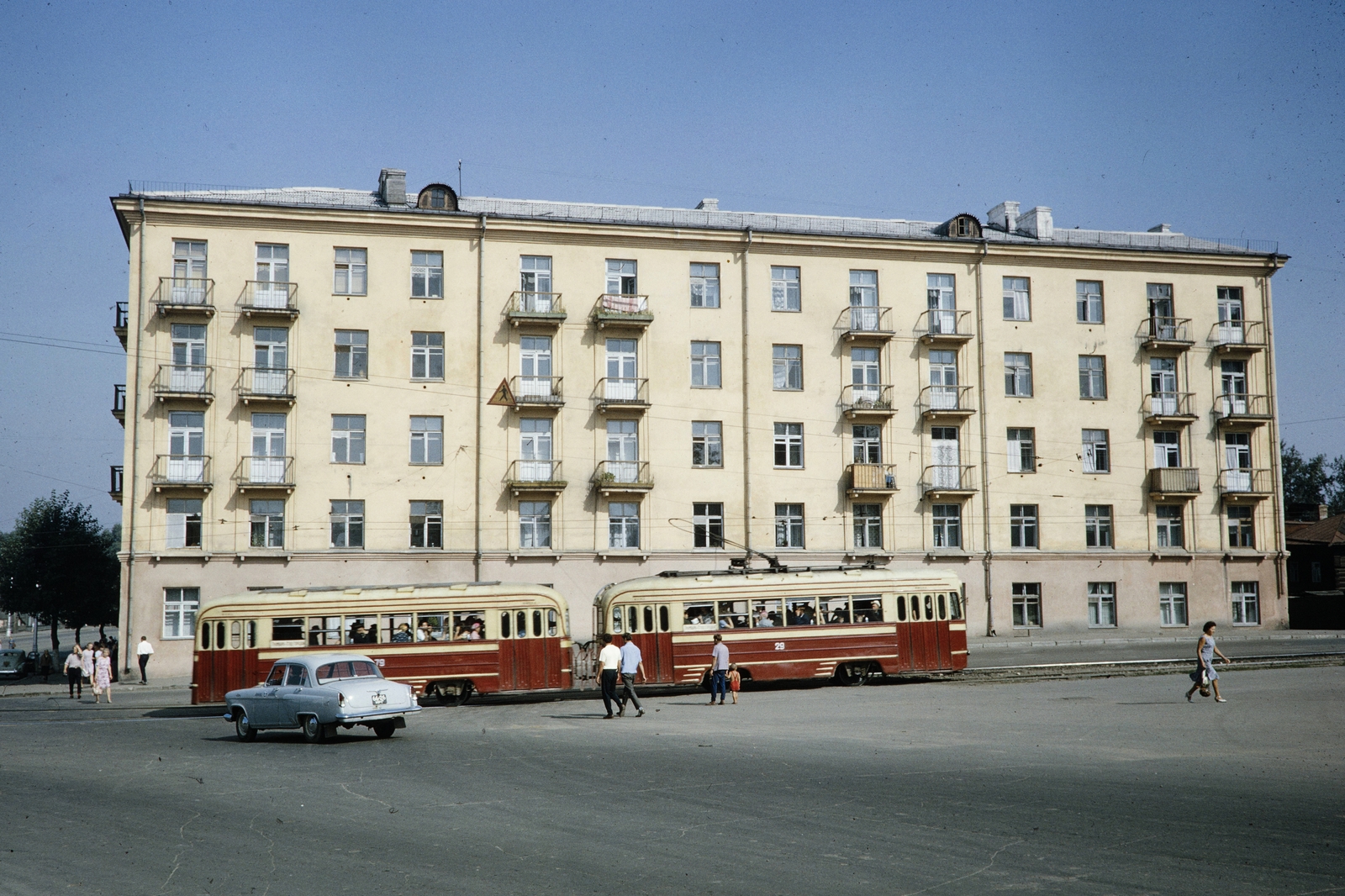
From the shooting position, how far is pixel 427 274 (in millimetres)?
46312

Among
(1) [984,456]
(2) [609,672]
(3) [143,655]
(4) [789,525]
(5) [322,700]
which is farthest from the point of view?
(1) [984,456]

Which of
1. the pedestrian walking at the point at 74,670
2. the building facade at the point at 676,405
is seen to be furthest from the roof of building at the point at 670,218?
the pedestrian walking at the point at 74,670

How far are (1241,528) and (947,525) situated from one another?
47.1ft

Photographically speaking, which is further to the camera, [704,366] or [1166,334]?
[1166,334]

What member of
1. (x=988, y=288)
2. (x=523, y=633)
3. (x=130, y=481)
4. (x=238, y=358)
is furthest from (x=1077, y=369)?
(x=130, y=481)

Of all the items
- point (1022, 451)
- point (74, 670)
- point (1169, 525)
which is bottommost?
point (74, 670)

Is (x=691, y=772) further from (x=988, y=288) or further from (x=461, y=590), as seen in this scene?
(x=988, y=288)

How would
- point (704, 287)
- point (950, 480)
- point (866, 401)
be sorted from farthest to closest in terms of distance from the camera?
point (950, 480)
point (704, 287)
point (866, 401)

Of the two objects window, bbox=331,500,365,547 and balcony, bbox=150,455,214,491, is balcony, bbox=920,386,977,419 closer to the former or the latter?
window, bbox=331,500,365,547

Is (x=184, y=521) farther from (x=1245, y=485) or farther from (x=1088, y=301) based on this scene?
(x=1245, y=485)

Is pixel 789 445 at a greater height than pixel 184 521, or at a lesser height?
greater

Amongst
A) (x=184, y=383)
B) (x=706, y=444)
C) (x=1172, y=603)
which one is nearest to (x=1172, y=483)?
(x=1172, y=603)

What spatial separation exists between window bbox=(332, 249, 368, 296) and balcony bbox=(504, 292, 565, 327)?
5.76 metres

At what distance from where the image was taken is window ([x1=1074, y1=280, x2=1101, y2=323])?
5147 centimetres
